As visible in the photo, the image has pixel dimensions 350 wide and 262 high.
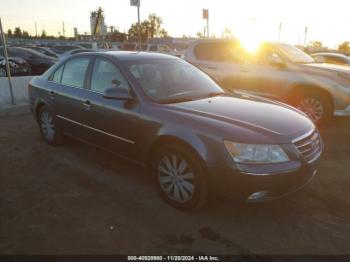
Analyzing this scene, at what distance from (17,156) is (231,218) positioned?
3.54 m

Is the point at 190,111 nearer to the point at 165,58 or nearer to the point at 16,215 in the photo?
the point at 165,58

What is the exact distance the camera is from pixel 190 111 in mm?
3586

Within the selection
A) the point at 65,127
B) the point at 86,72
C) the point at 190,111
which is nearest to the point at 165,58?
the point at 86,72

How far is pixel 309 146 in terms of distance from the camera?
11.4ft

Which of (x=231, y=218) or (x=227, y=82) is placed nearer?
(x=231, y=218)

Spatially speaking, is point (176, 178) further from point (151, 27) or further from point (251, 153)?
point (151, 27)

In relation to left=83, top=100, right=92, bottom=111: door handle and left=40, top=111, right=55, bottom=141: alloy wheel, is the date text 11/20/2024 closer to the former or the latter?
left=83, top=100, right=92, bottom=111: door handle

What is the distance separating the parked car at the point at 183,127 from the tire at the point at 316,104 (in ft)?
10.4

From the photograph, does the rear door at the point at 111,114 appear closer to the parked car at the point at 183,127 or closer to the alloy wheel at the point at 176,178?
the parked car at the point at 183,127

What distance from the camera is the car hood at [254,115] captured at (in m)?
3.29

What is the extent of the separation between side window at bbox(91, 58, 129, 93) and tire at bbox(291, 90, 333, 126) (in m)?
4.43

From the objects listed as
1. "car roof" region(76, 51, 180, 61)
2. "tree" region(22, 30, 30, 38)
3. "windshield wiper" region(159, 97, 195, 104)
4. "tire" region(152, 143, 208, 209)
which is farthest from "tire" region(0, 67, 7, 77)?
"tree" region(22, 30, 30, 38)

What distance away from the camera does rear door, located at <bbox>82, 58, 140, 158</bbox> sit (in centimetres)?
396

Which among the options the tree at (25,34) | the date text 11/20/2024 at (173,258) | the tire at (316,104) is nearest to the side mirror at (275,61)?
the tire at (316,104)
